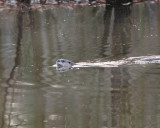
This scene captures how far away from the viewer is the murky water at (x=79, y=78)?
5.77m

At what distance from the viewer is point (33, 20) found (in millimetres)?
19062

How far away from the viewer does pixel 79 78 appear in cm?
827

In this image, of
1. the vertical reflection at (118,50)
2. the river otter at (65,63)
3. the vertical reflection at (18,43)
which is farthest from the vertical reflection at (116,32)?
the vertical reflection at (18,43)

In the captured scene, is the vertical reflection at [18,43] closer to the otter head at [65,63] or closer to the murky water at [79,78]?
the murky water at [79,78]

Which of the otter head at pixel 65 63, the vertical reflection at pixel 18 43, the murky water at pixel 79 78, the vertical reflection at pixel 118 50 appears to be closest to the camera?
the murky water at pixel 79 78

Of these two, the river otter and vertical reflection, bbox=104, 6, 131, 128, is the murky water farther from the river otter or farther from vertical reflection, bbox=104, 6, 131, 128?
the river otter

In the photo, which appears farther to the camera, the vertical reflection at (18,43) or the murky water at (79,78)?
the vertical reflection at (18,43)

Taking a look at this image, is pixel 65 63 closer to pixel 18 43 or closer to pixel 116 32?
pixel 18 43

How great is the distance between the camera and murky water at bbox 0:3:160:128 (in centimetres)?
577

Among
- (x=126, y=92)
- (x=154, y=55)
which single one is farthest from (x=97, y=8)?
(x=126, y=92)

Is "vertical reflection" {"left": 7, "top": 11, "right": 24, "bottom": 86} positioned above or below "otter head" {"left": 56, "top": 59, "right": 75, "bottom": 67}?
below

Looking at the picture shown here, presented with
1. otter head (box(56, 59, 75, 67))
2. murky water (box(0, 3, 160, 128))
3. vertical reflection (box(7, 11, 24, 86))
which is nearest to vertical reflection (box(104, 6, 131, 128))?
murky water (box(0, 3, 160, 128))

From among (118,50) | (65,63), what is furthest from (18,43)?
(65,63)

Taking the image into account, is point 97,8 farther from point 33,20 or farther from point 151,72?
point 151,72
